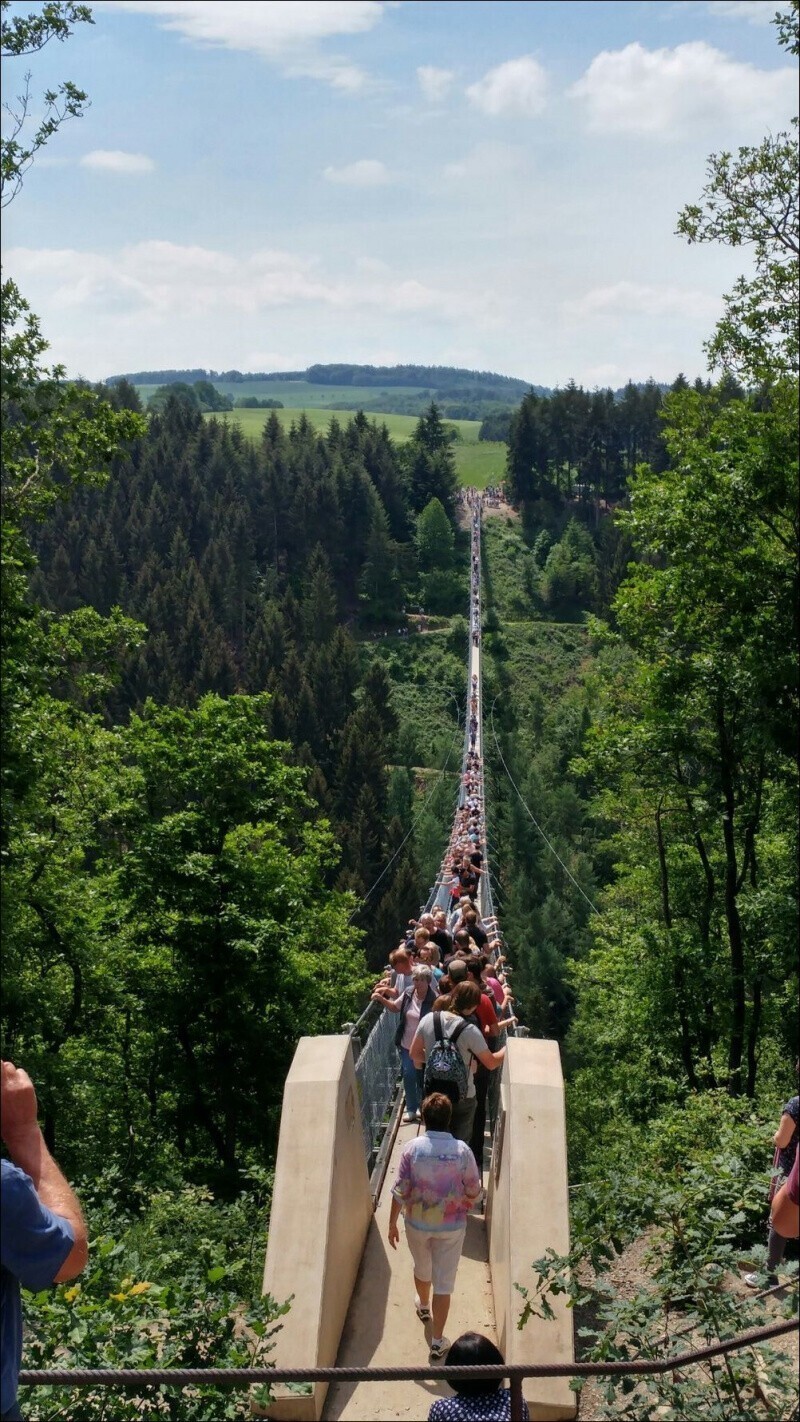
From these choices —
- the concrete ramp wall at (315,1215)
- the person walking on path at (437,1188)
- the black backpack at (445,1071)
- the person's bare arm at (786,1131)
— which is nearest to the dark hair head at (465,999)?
the black backpack at (445,1071)

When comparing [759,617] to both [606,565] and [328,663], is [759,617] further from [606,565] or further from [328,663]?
[606,565]

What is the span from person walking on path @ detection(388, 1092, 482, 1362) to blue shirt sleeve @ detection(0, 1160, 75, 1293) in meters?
3.04

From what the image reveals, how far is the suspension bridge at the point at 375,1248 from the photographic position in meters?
5.33

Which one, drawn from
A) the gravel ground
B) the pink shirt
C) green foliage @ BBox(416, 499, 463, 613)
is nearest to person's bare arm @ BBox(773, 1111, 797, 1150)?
the gravel ground

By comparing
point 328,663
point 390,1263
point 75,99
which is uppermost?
point 75,99

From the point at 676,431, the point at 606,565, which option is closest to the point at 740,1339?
the point at 676,431

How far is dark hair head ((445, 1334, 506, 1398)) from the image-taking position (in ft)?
12.4

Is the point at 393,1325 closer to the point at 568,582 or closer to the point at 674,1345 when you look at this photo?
the point at 674,1345

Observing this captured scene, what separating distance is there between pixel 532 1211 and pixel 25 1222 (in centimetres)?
352

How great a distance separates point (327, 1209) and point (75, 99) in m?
11.3

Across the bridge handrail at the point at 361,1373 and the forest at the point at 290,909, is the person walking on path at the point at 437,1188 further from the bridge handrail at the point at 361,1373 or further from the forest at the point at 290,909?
the bridge handrail at the point at 361,1373

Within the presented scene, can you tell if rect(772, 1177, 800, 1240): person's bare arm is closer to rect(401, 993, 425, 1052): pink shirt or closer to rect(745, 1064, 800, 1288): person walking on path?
rect(745, 1064, 800, 1288): person walking on path

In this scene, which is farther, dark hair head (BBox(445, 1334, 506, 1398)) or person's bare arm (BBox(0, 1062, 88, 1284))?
dark hair head (BBox(445, 1334, 506, 1398))

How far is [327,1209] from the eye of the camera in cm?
568
